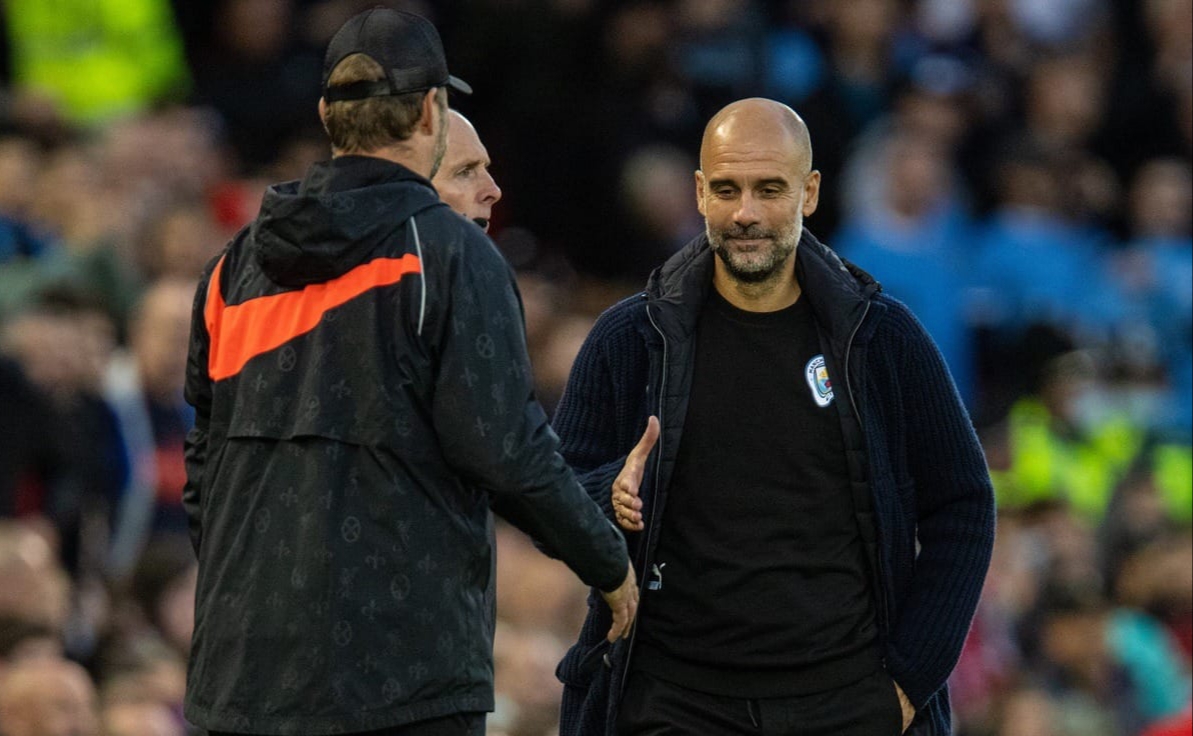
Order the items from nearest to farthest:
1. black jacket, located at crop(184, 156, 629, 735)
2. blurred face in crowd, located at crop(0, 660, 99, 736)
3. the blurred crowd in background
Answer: black jacket, located at crop(184, 156, 629, 735) < blurred face in crowd, located at crop(0, 660, 99, 736) < the blurred crowd in background

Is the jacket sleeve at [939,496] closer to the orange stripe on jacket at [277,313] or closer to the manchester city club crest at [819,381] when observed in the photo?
the manchester city club crest at [819,381]

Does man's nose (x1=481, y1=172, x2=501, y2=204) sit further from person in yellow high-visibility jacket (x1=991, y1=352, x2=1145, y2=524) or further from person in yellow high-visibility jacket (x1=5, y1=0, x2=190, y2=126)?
person in yellow high-visibility jacket (x1=991, y1=352, x2=1145, y2=524)

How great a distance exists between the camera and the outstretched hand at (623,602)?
4535 millimetres

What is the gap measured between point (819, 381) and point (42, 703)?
2860 millimetres

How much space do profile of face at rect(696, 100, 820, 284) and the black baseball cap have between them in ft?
2.77

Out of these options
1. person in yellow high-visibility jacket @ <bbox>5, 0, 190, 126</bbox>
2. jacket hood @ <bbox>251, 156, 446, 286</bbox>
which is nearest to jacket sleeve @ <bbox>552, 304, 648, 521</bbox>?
jacket hood @ <bbox>251, 156, 446, 286</bbox>

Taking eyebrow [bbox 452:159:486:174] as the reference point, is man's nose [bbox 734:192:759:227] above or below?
below

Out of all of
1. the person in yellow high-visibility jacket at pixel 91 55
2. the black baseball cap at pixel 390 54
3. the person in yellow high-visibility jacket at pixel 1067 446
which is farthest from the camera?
the person in yellow high-visibility jacket at pixel 1067 446

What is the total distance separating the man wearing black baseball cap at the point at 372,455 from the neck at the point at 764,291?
969 mm

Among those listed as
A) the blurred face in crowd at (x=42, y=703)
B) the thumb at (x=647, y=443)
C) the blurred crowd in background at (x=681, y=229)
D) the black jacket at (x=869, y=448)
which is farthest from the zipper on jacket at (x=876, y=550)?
the blurred crowd in background at (x=681, y=229)

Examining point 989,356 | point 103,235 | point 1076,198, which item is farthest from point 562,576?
point 1076,198

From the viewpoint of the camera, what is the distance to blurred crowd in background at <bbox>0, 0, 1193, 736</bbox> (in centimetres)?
852

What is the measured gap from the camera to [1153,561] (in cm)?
1026

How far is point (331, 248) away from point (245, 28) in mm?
7588
